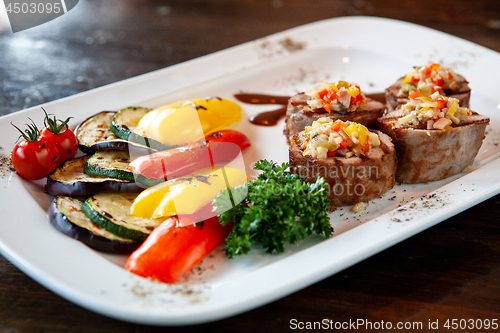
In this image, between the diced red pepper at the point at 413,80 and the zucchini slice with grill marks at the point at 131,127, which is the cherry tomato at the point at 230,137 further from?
the diced red pepper at the point at 413,80

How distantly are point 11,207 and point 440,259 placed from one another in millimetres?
2972

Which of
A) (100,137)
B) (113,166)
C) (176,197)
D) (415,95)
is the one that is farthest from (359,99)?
(100,137)

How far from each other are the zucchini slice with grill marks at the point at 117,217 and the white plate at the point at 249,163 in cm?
19

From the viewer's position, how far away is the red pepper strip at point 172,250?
248 centimetres

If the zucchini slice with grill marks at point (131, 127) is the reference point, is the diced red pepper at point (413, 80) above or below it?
above

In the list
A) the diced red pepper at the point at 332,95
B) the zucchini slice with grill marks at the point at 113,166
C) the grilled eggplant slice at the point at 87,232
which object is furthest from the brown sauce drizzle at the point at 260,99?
the grilled eggplant slice at the point at 87,232

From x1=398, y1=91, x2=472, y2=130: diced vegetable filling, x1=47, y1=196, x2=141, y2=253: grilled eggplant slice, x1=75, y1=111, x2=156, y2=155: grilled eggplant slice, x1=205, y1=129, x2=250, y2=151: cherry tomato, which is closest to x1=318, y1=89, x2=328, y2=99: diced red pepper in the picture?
x1=398, y1=91, x2=472, y2=130: diced vegetable filling

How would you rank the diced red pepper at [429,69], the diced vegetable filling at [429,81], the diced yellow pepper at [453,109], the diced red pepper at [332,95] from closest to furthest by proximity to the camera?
1. the diced yellow pepper at [453,109]
2. the diced red pepper at [332,95]
3. the diced vegetable filling at [429,81]
4. the diced red pepper at [429,69]

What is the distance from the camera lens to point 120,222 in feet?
8.87

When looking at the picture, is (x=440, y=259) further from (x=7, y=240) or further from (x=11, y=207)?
(x=11, y=207)

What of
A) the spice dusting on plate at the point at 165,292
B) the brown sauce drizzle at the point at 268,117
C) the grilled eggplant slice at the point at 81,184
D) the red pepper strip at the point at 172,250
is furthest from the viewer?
the brown sauce drizzle at the point at 268,117

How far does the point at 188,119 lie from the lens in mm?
3963

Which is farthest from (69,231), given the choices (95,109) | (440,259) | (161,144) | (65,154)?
(440,259)

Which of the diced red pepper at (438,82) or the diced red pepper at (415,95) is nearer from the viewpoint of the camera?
the diced red pepper at (415,95)
